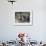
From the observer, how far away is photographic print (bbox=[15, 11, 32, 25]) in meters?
4.98

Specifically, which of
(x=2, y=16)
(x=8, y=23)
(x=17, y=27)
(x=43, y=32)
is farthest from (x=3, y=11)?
(x=43, y=32)

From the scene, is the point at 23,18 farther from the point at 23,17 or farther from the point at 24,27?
the point at 24,27

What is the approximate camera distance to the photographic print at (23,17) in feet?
16.3

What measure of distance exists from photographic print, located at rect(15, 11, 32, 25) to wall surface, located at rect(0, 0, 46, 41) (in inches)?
6.0

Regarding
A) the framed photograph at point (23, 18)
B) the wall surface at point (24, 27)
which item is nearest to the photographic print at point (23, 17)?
the framed photograph at point (23, 18)

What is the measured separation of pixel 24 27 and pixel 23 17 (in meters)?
0.39

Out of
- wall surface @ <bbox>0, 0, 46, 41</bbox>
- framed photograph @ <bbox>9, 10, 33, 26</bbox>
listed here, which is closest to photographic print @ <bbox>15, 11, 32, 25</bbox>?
framed photograph @ <bbox>9, 10, 33, 26</bbox>

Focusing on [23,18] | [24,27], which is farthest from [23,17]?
[24,27]

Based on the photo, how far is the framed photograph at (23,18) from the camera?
4.97m

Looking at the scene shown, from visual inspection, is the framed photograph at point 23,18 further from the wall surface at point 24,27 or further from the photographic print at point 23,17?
the wall surface at point 24,27

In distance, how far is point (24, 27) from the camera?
499cm

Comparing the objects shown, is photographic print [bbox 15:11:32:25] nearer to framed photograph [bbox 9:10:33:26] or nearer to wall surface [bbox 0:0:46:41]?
framed photograph [bbox 9:10:33:26]

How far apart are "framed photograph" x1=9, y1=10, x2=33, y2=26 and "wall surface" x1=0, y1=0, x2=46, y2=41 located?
115mm

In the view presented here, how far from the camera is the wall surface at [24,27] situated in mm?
4961
